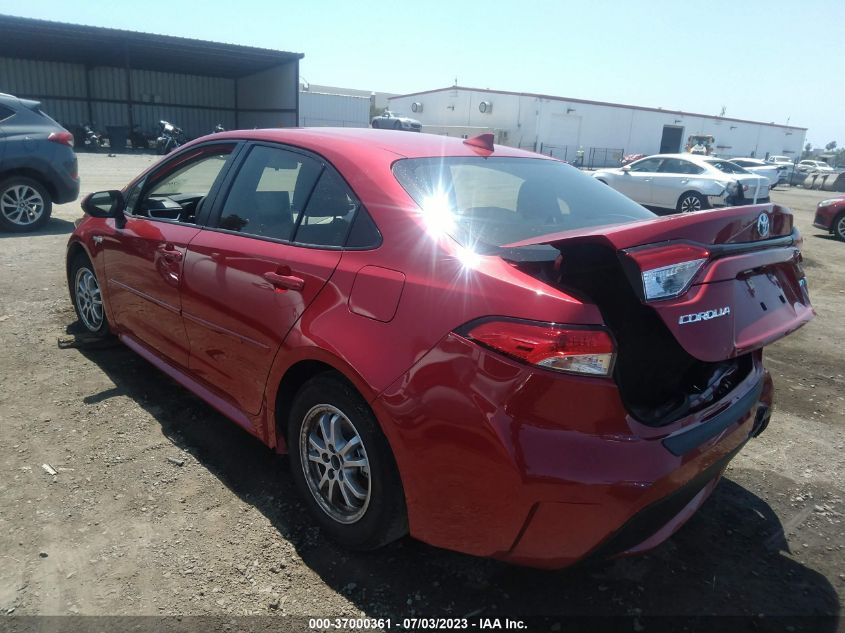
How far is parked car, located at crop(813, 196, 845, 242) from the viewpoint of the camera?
41.5ft

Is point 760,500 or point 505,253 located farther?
point 760,500

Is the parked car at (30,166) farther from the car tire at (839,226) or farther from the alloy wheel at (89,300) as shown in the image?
the car tire at (839,226)

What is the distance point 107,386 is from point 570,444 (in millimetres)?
3300

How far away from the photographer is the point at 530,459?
72.2 inches

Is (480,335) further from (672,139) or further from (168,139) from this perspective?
(672,139)

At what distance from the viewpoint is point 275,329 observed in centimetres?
261

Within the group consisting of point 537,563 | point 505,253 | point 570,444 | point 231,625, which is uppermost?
point 505,253

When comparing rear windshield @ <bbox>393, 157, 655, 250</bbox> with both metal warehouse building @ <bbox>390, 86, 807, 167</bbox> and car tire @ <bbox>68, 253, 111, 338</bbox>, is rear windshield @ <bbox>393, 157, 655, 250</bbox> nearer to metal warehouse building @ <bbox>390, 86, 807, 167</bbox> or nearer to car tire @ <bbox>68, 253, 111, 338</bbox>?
car tire @ <bbox>68, 253, 111, 338</bbox>

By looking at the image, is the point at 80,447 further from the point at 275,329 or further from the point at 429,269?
the point at 429,269

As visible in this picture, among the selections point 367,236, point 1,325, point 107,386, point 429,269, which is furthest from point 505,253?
point 1,325

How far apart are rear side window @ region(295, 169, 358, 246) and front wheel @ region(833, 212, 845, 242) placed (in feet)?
44.6

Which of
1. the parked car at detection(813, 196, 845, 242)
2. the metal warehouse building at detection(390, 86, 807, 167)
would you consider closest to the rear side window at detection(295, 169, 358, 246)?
the parked car at detection(813, 196, 845, 242)

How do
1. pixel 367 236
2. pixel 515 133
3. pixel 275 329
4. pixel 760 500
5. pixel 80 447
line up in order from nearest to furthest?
pixel 367 236
pixel 275 329
pixel 760 500
pixel 80 447
pixel 515 133

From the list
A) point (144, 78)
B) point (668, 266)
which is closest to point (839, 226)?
point (668, 266)
